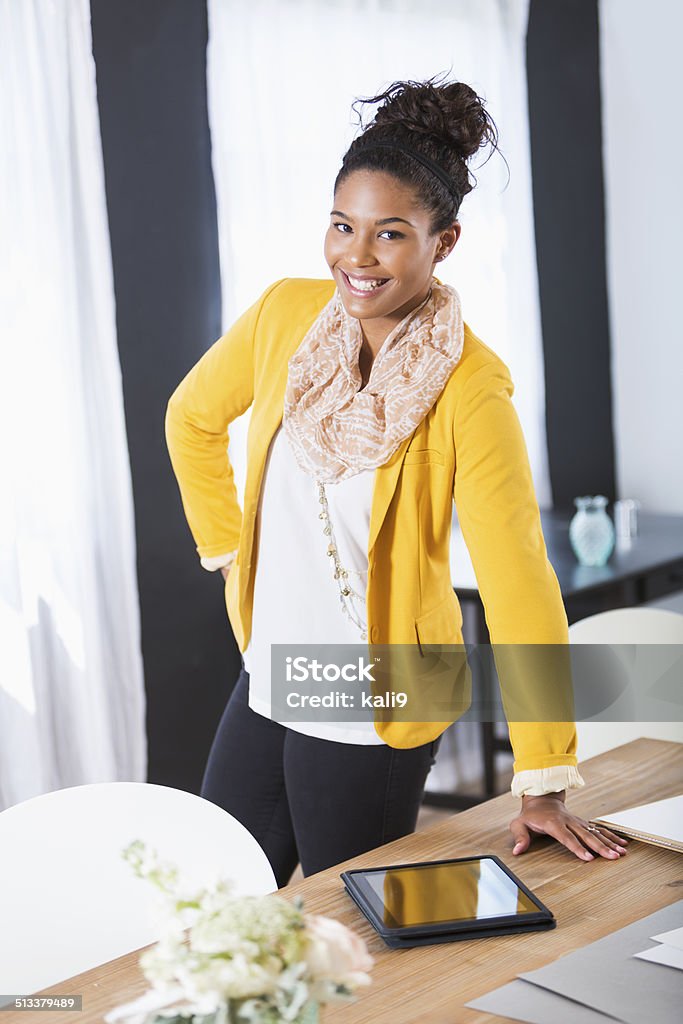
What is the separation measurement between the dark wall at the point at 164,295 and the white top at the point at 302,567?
142cm

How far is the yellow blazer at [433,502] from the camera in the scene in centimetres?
144

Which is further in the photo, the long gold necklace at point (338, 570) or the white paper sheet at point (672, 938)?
the long gold necklace at point (338, 570)

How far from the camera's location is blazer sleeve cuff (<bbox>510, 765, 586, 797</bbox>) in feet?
4.62

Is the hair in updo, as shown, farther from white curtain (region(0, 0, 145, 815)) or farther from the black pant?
white curtain (region(0, 0, 145, 815))

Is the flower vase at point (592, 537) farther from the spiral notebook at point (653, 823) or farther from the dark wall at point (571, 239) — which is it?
the spiral notebook at point (653, 823)

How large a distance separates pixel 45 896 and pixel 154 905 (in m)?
0.75

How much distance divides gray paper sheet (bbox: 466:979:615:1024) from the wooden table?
0.02 m

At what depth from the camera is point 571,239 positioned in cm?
427

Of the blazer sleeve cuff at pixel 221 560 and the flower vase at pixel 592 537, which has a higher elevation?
the blazer sleeve cuff at pixel 221 560

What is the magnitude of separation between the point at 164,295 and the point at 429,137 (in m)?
1.61

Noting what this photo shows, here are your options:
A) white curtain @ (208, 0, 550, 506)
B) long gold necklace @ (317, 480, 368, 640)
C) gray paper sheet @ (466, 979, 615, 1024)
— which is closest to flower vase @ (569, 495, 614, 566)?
white curtain @ (208, 0, 550, 506)

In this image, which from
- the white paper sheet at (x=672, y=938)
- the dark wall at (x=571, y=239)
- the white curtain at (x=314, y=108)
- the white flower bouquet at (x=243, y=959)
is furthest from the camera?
the dark wall at (x=571, y=239)

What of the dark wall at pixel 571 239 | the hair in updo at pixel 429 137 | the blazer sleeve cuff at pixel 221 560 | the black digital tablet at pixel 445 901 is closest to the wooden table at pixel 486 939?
the black digital tablet at pixel 445 901

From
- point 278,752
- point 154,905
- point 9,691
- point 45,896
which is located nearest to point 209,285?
point 9,691
